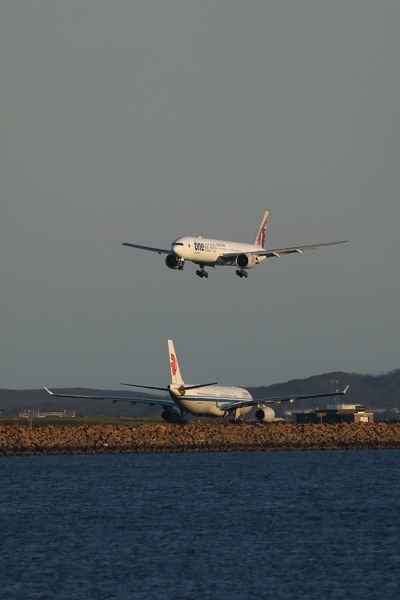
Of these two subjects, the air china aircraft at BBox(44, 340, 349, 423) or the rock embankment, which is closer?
the rock embankment

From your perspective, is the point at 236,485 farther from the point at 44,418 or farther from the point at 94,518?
the point at 44,418

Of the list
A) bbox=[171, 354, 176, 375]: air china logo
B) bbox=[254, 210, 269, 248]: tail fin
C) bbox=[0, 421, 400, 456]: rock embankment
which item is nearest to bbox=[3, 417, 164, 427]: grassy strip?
bbox=[0, 421, 400, 456]: rock embankment

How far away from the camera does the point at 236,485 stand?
74.8 metres

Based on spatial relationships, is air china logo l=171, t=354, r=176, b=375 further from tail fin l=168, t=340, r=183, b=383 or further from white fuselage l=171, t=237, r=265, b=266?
white fuselage l=171, t=237, r=265, b=266

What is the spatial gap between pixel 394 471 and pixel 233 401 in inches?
1362

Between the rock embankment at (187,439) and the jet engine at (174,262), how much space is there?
2661cm

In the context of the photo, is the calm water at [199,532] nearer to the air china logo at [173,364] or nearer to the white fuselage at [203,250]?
the white fuselage at [203,250]

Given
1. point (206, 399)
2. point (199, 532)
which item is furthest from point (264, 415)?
point (199, 532)

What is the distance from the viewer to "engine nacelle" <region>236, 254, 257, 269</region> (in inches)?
3627

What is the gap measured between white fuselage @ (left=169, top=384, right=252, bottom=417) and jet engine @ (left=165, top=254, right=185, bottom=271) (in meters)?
28.5

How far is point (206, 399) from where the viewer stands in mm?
116250

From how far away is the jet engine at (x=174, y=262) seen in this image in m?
88.5

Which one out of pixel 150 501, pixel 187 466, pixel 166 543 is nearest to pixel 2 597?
pixel 166 543

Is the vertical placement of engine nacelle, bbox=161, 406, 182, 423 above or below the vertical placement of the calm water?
above
